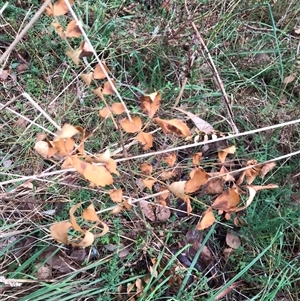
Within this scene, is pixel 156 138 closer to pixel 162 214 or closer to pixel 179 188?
pixel 162 214

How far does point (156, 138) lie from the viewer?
1.60 m

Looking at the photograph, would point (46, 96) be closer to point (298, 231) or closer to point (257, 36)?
point (257, 36)

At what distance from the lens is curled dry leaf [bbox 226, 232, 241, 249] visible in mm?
1450

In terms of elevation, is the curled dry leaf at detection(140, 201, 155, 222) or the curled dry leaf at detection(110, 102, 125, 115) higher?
the curled dry leaf at detection(110, 102, 125, 115)

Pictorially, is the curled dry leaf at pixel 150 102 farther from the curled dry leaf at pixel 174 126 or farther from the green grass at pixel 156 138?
the green grass at pixel 156 138

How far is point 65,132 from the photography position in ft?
2.60

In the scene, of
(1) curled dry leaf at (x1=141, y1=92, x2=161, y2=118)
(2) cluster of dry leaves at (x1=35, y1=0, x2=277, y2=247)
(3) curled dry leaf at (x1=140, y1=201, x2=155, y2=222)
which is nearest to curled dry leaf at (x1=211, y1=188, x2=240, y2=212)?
(2) cluster of dry leaves at (x1=35, y1=0, x2=277, y2=247)

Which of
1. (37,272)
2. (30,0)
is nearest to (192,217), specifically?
(37,272)

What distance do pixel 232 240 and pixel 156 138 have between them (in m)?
0.45

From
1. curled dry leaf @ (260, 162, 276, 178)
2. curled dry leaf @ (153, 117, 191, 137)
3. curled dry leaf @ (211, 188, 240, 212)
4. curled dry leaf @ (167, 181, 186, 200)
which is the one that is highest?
curled dry leaf @ (153, 117, 191, 137)

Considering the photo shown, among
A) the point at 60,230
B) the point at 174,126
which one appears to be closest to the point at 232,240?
the point at 174,126

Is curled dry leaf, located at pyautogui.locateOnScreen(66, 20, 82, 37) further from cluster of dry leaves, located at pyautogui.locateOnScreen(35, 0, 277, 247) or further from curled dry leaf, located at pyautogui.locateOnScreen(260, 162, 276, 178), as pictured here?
curled dry leaf, located at pyautogui.locateOnScreen(260, 162, 276, 178)

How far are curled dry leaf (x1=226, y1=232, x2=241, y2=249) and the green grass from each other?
0.06ft

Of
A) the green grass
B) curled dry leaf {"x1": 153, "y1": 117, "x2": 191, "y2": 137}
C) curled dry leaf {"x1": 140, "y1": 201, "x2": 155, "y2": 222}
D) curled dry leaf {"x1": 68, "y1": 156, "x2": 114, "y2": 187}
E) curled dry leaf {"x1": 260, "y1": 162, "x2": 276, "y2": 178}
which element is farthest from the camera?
curled dry leaf {"x1": 140, "y1": 201, "x2": 155, "y2": 222}
